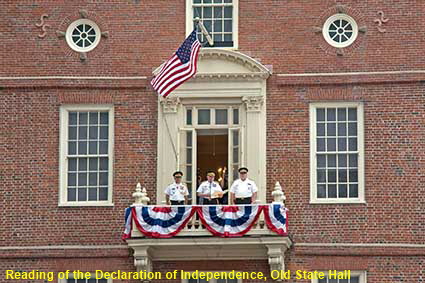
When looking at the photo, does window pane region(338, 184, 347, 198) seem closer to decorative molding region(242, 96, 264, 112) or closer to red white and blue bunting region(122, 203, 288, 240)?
red white and blue bunting region(122, 203, 288, 240)

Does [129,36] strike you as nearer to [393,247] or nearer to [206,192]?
[206,192]

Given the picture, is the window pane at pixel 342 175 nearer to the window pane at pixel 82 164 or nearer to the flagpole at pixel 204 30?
the flagpole at pixel 204 30

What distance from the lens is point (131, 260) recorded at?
40.4 metres

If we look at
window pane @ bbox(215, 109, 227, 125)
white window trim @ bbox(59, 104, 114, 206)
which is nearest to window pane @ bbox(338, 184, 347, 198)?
window pane @ bbox(215, 109, 227, 125)

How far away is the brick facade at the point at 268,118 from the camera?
132 feet

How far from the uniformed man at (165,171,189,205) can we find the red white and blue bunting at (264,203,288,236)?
2.16 m

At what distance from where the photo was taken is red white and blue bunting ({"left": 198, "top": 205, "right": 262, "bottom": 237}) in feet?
128

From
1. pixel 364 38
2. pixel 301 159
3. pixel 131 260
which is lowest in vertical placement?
pixel 131 260

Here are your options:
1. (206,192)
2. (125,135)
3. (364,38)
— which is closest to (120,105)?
(125,135)

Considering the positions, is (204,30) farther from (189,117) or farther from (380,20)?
(380,20)

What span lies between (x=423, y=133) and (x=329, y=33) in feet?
11.6

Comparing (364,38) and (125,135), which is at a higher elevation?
(364,38)

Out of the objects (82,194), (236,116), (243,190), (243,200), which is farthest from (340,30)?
(82,194)

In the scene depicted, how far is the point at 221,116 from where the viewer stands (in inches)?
1619
